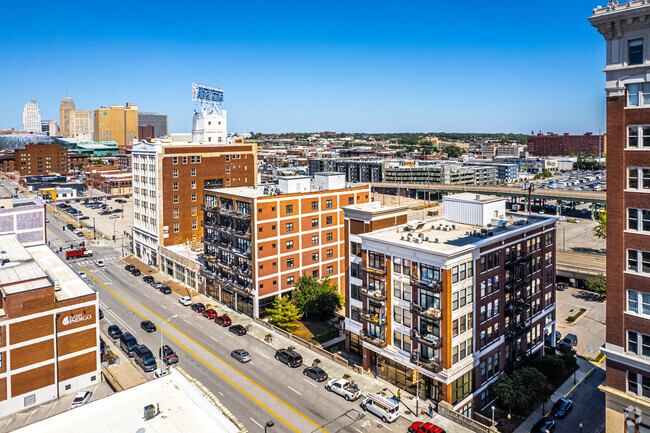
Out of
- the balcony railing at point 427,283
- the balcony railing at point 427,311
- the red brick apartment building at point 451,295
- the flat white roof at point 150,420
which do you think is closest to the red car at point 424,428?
the red brick apartment building at point 451,295

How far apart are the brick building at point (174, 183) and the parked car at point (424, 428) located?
6622 cm

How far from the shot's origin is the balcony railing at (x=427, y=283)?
41.1m

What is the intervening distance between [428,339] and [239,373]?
2184 cm

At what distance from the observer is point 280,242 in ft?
223

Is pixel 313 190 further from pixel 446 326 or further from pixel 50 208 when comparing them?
pixel 50 208

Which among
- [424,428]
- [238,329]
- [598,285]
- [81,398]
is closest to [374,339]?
[424,428]

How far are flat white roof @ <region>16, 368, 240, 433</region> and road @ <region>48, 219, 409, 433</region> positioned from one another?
12.0 metres

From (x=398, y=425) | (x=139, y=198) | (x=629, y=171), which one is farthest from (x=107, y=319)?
(x=629, y=171)

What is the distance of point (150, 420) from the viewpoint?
2894cm

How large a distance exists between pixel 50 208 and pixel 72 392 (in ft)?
501

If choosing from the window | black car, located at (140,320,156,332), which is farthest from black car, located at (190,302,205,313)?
the window

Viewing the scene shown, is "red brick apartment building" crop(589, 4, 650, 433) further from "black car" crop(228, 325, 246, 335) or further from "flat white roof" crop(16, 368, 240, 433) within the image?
"black car" crop(228, 325, 246, 335)

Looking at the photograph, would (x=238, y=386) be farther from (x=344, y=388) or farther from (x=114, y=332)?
(x=114, y=332)

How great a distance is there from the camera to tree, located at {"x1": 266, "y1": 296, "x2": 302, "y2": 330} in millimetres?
62312
